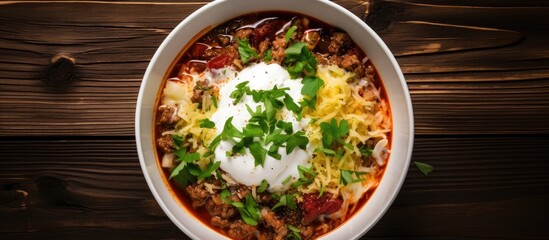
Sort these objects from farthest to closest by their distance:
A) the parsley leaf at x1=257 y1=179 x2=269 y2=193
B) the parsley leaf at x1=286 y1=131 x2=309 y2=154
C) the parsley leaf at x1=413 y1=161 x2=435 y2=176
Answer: the parsley leaf at x1=413 y1=161 x2=435 y2=176, the parsley leaf at x1=257 y1=179 x2=269 y2=193, the parsley leaf at x1=286 y1=131 x2=309 y2=154

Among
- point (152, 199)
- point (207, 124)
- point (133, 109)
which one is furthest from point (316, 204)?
point (133, 109)

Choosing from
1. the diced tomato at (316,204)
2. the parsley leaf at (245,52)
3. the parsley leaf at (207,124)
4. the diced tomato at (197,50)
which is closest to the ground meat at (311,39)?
the parsley leaf at (245,52)

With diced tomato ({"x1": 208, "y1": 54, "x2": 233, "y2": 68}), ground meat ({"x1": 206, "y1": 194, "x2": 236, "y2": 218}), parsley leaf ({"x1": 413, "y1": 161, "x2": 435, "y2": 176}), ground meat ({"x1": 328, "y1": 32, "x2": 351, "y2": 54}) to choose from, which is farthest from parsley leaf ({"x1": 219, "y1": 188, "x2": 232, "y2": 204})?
parsley leaf ({"x1": 413, "y1": 161, "x2": 435, "y2": 176})

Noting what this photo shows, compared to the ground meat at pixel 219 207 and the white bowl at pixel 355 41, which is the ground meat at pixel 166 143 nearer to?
the white bowl at pixel 355 41

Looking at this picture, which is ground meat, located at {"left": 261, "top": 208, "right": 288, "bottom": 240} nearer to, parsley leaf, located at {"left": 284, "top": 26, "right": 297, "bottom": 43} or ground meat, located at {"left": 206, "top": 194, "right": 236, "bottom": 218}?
ground meat, located at {"left": 206, "top": 194, "right": 236, "bottom": 218}

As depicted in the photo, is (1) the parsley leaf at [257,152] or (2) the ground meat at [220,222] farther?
(2) the ground meat at [220,222]
